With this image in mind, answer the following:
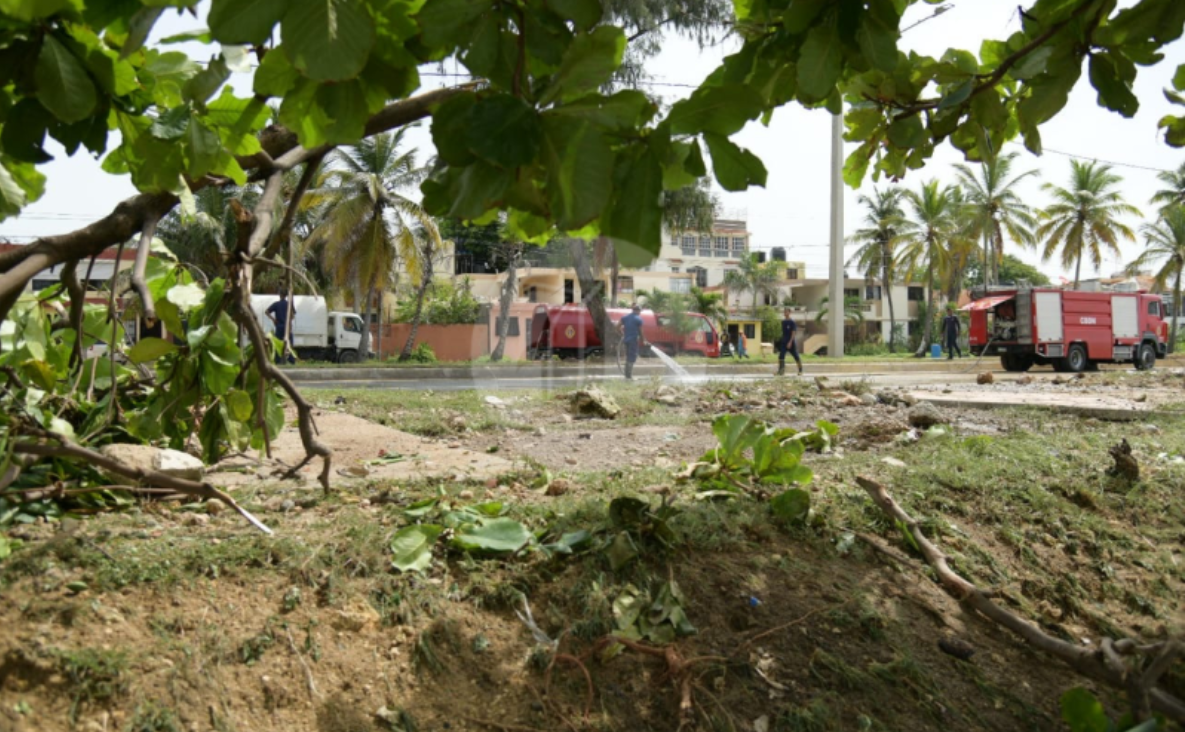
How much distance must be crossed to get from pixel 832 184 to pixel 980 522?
20.5 metres

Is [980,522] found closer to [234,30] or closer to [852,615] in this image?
[852,615]

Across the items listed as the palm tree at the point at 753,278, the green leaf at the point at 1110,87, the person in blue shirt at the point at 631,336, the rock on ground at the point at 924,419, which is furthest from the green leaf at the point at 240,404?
the palm tree at the point at 753,278

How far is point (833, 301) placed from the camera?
2356cm

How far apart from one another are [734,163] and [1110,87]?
1551 millimetres

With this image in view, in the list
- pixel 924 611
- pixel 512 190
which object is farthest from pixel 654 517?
→ pixel 512 190

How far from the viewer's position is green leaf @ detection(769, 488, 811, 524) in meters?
3.10

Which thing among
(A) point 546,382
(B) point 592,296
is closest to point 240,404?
(A) point 546,382

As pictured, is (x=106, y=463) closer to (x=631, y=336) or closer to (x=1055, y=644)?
(x=1055, y=644)

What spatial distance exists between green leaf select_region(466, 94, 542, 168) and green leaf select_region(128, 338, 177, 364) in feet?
6.70

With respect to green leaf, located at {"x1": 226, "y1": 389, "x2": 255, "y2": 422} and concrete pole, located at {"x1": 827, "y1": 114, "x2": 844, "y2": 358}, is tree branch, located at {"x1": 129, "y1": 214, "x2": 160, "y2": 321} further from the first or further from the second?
concrete pole, located at {"x1": 827, "y1": 114, "x2": 844, "y2": 358}

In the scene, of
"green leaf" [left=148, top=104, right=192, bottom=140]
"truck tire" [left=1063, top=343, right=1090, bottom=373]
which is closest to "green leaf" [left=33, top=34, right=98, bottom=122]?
"green leaf" [left=148, top=104, right=192, bottom=140]

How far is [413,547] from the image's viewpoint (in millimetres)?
2576

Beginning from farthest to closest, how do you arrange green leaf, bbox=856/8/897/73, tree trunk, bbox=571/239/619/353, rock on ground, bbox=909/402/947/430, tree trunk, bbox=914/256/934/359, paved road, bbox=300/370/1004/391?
tree trunk, bbox=914/256/934/359, tree trunk, bbox=571/239/619/353, paved road, bbox=300/370/1004/391, rock on ground, bbox=909/402/947/430, green leaf, bbox=856/8/897/73

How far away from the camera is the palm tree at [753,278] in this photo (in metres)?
54.0
